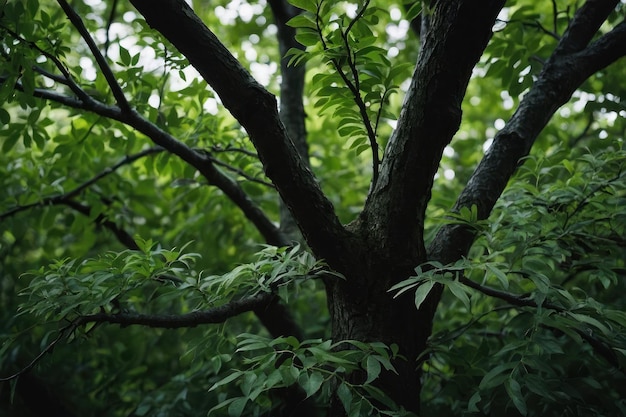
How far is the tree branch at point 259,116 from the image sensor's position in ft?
5.46

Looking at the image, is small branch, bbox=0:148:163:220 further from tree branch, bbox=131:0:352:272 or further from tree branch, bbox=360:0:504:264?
tree branch, bbox=360:0:504:264

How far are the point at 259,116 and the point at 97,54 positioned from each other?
0.69 metres

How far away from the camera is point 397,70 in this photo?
1963mm

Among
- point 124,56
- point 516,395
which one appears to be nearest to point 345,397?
point 516,395

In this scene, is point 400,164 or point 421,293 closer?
point 421,293

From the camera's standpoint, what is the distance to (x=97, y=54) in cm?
197

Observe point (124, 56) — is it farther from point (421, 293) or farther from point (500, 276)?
point (500, 276)

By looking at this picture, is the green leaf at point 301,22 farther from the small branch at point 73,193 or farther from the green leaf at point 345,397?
the small branch at point 73,193

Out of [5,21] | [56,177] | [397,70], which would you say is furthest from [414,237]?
[56,177]

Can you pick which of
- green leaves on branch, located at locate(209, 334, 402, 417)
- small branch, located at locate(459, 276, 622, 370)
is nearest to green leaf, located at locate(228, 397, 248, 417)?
green leaves on branch, located at locate(209, 334, 402, 417)

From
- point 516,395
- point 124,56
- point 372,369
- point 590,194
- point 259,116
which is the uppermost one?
point 124,56

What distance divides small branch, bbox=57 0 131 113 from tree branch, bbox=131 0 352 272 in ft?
1.23

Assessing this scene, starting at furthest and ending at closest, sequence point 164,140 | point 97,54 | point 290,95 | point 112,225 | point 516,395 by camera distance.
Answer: point 290,95, point 112,225, point 164,140, point 97,54, point 516,395

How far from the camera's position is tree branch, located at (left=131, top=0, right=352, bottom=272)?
5.46 ft
